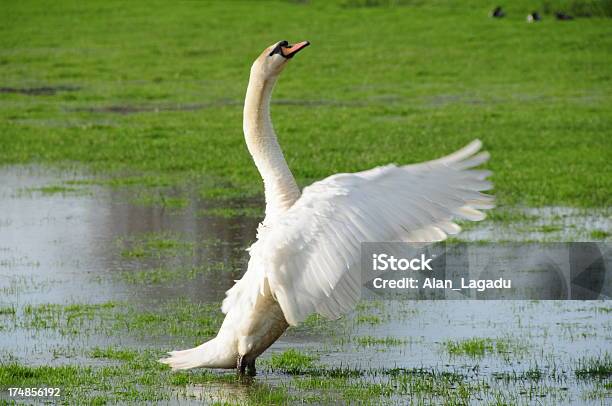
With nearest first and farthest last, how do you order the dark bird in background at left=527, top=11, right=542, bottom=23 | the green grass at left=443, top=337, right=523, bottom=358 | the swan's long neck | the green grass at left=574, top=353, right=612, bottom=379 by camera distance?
the green grass at left=574, top=353, right=612, bottom=379
the swan's long neck
the green grass at left=443, top=337, right=523, bottom=358
the dark bird in background at left=527, top=11, right=542, bottom=23

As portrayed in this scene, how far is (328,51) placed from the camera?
124 ft

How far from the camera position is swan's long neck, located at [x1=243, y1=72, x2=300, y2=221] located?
808 centimetres

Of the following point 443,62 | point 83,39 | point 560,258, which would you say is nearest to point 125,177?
point 560,258

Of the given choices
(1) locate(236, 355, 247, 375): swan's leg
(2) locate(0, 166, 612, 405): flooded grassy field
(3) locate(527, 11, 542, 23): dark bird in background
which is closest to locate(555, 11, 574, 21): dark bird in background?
(3) locate(527, 11, 542, 23): dark bird in background

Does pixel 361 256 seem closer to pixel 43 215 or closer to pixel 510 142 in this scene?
pixel 43 215

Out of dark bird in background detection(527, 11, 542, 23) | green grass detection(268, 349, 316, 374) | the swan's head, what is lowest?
Result: green grass detection(268, 349, 316, 374)

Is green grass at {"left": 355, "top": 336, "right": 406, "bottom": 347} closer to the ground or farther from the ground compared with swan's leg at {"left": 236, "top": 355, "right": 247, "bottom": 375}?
farther from the ground

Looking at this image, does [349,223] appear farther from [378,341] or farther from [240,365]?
[378,341]

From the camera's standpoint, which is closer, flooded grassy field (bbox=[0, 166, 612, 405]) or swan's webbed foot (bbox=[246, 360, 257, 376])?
flooded grassy field (bbox=[0, 166, 612, 405])

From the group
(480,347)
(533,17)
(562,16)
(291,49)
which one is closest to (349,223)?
(291,49)

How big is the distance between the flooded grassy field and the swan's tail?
11 cm

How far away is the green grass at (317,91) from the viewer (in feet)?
60.8

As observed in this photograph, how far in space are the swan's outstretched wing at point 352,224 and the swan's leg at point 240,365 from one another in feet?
2.53

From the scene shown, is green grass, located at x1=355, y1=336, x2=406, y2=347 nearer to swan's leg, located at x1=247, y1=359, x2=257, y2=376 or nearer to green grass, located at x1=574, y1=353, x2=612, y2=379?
swan's leg, located at x1=247, y1=359, x2=257, y2=376
